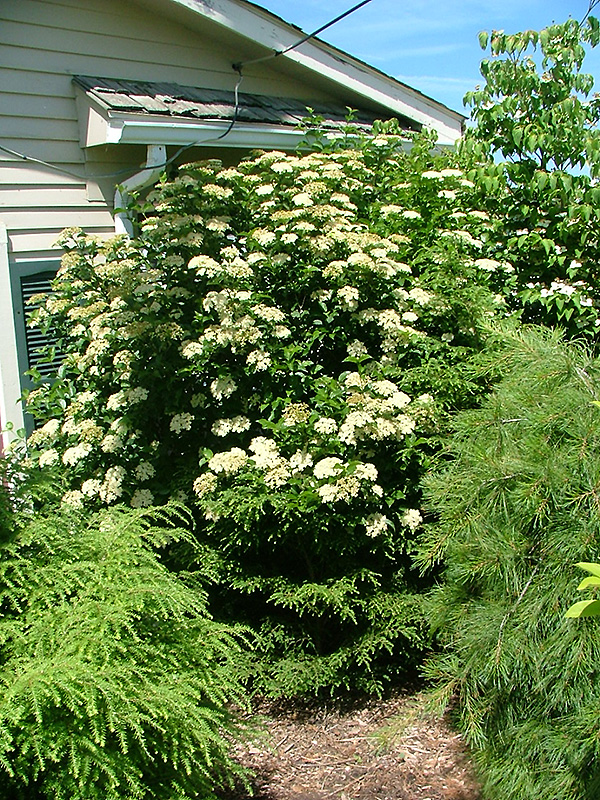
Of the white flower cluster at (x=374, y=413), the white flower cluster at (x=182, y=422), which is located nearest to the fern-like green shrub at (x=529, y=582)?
the white flower cluster at (x=374, y=413)

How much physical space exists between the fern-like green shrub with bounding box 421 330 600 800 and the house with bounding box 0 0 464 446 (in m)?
2.84

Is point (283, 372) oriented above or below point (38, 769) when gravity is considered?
above

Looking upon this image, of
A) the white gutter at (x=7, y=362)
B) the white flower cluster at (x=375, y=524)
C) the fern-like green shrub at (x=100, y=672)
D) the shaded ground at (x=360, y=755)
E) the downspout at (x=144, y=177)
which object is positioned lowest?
the shaded ground at (x=360, y=755)

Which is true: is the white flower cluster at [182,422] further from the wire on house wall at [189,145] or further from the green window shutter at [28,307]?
the wire on house wall at [189,145]

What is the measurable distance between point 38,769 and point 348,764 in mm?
1691

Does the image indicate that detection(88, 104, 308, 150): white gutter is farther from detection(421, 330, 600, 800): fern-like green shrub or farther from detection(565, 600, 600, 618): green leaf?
detection(565, 600, 600, 618): green leaf


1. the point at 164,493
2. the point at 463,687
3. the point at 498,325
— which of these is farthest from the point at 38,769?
the point at 498,325

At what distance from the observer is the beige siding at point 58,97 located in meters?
4.61

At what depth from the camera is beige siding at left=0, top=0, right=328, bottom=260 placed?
4.61m

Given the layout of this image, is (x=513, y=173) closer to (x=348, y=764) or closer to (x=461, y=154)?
(x=461, y=154)

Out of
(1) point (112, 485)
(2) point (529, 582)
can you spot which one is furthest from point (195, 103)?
(2) point (529, 582)

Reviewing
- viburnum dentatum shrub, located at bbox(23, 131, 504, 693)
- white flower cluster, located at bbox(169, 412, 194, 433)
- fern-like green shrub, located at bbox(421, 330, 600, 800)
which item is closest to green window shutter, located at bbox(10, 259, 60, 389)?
viburnum dentatum shrub, located at bbox(23, 131, 504, 693)

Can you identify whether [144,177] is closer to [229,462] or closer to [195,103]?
[195,103]

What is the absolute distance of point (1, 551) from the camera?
8.54 ft
